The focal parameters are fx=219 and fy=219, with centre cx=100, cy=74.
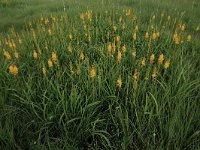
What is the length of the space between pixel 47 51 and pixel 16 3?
5.01m

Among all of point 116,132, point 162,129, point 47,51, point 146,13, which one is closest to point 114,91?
point 116,132

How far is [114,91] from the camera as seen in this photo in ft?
6.85

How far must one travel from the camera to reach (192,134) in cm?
176

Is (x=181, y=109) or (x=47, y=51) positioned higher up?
(x=47, y=51)

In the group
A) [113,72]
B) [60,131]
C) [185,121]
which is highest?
[113,72]

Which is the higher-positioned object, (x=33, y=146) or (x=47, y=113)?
(x=47, y=113)

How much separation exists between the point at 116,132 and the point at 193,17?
3.59m

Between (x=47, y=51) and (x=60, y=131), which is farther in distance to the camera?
(x=47, y=51)

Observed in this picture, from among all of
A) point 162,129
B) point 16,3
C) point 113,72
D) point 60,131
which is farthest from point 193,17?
point 16,3

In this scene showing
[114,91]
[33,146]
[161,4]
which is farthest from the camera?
[161,4]

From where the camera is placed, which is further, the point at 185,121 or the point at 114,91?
the point at 114,91

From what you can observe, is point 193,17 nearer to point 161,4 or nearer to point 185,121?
point 161,4

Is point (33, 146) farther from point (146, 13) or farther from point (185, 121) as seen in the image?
point (146, 13)

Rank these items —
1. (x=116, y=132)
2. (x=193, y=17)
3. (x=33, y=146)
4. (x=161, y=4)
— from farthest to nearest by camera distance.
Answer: (x=161, y=4)
(x=193, y=17)
(x=116, y=132)
(x=33, y=146)
